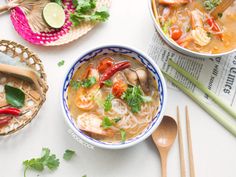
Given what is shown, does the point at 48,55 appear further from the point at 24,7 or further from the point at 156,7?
the point at 156,7

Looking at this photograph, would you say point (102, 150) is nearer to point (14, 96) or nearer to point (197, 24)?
point (14, 96)

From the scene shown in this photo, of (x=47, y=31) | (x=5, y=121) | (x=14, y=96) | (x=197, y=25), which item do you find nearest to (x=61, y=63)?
(x=47, y=31)

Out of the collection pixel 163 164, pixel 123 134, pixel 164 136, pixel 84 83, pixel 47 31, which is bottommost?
pixel 163 164

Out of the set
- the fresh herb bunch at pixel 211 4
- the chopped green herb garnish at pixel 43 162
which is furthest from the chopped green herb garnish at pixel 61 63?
the fresh herb bunch at pixel 211 4

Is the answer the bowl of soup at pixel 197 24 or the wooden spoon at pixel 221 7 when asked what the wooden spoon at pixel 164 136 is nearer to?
the bowl of soup at pixel 197 24

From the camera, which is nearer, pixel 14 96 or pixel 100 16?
pixel 14 96

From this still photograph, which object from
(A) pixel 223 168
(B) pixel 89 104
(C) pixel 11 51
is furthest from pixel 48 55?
(A) pixel 223 168

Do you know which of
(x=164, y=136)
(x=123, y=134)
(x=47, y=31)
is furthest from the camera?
(x=47, y=31)
